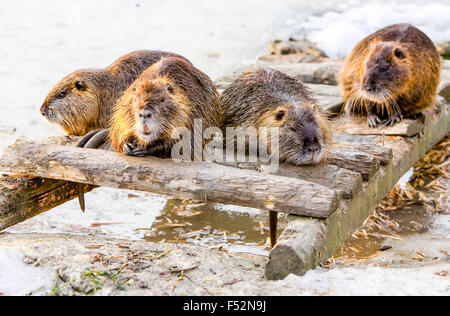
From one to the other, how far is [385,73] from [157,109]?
7.56 ft

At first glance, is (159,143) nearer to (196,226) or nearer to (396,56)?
(196,226)

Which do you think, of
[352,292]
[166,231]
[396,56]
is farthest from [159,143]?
[396,56]

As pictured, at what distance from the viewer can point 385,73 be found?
5180mm

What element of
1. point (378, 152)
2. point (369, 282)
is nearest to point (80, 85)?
point (378, 152)

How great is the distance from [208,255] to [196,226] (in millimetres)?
1572

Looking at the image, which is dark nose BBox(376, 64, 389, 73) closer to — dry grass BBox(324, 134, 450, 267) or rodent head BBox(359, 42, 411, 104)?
rodent head BBox(359, 42, 411, 104)

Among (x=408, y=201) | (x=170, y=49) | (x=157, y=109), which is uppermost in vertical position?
(x=157, y=109)

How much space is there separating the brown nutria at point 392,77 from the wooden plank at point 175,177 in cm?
204

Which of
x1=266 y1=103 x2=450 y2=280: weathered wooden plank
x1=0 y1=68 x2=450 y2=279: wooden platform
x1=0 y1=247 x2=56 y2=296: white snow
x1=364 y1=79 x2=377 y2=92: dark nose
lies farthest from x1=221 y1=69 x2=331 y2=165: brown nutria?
x1=0 y1=247 x2=56 y2=296: white snow

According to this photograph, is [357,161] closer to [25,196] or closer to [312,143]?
[312,143]

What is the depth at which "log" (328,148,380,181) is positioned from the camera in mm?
3988

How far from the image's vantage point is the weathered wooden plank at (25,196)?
3848 millimetres

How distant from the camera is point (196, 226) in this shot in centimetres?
480

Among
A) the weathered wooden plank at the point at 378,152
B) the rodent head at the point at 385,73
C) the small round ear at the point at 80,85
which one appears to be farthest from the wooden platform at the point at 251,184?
the rodent head at the point at 385,73
